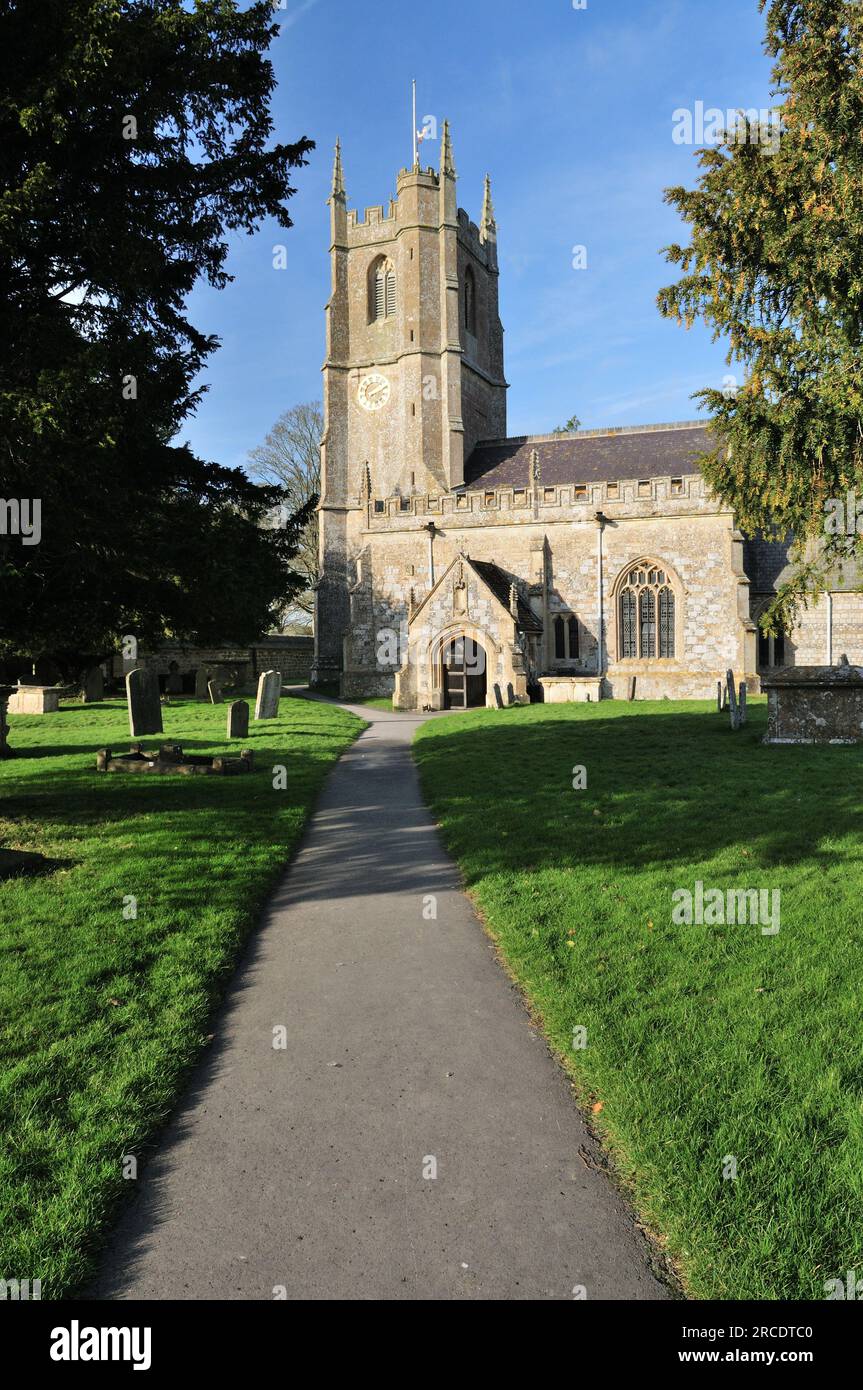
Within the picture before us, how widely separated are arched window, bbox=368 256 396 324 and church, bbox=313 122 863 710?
0.07 meters

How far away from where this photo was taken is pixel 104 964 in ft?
16.1

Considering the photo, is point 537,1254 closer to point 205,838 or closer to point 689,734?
point 205,838

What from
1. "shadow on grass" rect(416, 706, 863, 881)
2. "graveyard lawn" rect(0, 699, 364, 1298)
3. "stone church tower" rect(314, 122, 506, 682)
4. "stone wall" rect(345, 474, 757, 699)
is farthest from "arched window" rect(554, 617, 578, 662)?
"graveyard lawn" rect(0, 699, 364, 1298)

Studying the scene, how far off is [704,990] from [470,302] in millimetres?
40777

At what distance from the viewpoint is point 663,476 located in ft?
92.9

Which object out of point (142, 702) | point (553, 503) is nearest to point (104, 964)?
point (142, 702)

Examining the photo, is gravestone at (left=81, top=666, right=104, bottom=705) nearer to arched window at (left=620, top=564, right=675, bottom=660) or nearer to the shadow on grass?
the shadow on grass

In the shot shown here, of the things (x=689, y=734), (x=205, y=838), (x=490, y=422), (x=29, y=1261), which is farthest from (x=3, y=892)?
(x=490, y=422)

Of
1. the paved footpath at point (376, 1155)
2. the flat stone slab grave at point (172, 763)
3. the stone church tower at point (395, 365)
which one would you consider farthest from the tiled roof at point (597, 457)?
the paved footpath at point (376, 1155)

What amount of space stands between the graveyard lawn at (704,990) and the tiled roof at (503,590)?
15993 mm

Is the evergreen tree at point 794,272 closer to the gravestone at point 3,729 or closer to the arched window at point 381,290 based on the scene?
the gravestone at point 3,729

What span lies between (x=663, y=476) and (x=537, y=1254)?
2873cm

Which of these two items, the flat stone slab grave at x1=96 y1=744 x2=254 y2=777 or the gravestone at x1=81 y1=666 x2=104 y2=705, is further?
the gravestone at x1=81 y1=666 x2=104 y2=705

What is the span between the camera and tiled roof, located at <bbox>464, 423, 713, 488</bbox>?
3095 cm
